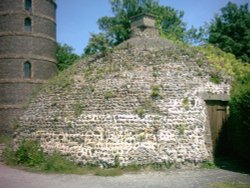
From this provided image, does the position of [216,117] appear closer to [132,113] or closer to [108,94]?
[132,113]

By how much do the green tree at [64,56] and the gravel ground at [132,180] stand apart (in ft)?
86.8

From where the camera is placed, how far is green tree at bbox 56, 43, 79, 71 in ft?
119

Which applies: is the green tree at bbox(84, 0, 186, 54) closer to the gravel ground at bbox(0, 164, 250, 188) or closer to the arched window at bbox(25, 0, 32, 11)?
the arched window at bbox(25, 0, 32, 11)

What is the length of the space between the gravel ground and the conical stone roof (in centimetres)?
106

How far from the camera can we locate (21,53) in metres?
26.0

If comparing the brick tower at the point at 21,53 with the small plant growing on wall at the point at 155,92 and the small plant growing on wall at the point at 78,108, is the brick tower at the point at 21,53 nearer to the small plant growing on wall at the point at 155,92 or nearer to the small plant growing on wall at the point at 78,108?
the small plant growing on wall at the point at 78,108

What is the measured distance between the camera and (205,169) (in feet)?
35.7

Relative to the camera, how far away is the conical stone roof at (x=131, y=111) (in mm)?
11227

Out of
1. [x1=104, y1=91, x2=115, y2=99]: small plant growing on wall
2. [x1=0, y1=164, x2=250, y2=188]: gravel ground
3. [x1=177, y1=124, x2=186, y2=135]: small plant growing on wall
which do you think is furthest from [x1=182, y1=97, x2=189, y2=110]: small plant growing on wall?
[x1=104, y1=91, x2=115, y2=99]: small plant growing on wall

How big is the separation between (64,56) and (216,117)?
27665 mm

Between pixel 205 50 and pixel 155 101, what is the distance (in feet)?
13.4

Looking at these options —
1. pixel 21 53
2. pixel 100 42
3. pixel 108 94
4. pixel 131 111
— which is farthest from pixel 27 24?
pixel 131 111

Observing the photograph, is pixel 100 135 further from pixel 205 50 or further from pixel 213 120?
pixel 205 50

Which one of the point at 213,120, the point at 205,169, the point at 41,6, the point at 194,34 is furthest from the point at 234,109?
the point at 194,34
